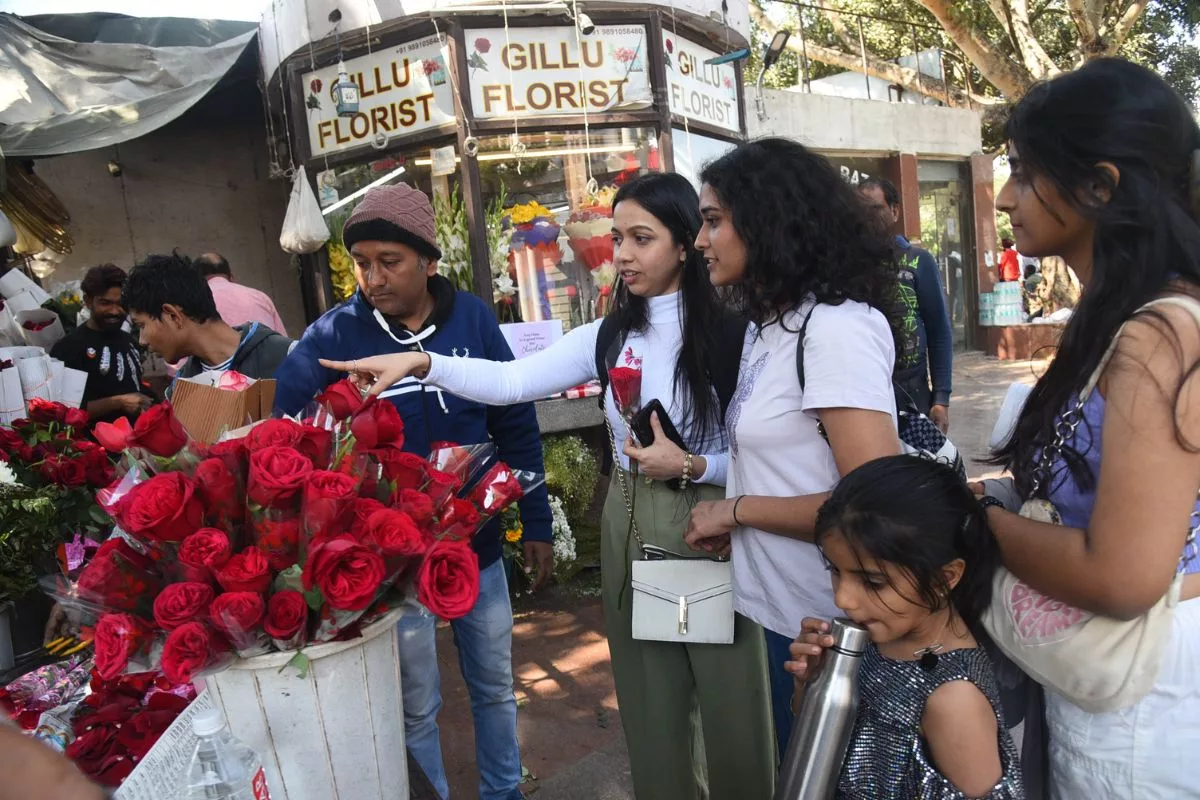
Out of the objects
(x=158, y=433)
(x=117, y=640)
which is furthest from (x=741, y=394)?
(x=117, y=640)

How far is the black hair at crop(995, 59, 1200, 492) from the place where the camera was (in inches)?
44.2

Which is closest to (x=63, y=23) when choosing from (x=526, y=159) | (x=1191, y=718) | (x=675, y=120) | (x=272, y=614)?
(x=526, y=159)

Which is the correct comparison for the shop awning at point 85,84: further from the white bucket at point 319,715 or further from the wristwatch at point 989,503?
the wristwatch at point 989,503

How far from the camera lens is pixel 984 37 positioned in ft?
34.4

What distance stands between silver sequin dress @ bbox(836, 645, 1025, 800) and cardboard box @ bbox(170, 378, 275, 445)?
123 centimetres

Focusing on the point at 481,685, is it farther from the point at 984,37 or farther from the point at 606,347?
the point at 984,37

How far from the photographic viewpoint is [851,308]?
61.7 inches

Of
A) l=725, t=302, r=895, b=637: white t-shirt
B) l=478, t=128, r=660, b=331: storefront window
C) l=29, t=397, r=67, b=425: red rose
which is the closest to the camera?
l=725, t=302, r=895, b=637: white t-shirt

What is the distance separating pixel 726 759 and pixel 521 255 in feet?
13.3

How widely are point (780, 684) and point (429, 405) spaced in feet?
3.88

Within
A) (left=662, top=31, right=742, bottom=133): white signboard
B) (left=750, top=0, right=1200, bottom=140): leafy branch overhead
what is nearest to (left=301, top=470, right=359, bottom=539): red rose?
(left=662, top=31, right=742, bottom=133): white signboard

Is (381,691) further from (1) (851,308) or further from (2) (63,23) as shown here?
(2) (63,23)

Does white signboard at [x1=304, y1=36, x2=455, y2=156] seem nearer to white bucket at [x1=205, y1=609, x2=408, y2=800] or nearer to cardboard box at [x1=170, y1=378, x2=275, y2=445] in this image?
cardboard box at [x1=170, y1=378, x2=275, y2=445]

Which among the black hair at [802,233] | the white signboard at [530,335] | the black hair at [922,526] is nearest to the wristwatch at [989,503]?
the black hair at [922,526]
